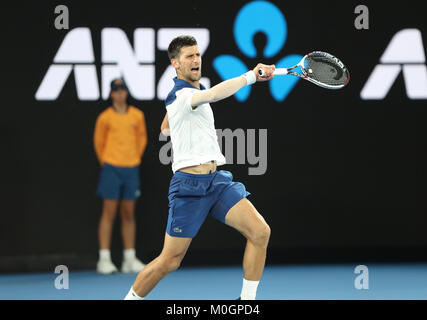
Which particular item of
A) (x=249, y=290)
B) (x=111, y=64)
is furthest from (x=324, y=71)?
(x=111, y=64)

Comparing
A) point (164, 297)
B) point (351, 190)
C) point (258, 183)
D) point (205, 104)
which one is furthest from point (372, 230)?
point (205, 104)

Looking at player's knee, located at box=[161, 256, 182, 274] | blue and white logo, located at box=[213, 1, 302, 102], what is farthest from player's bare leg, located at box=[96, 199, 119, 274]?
player's knee, located at box=[161, 256, 182, 274]

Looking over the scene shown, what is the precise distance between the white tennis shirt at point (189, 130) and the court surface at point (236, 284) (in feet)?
6.33

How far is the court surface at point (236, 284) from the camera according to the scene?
6.52 meters

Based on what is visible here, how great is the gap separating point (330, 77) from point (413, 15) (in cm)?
340

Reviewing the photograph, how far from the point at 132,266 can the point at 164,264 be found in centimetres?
309

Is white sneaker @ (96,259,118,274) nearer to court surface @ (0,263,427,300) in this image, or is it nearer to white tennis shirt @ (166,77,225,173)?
court surface @ (0,263,427,300)

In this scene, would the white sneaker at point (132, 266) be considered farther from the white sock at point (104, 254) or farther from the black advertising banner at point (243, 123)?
the black advertising banner at point (243, 123)

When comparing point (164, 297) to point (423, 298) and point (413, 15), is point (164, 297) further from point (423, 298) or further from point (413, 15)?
point (413, 15)

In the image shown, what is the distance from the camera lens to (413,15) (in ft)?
26.6

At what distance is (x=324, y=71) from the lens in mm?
5129

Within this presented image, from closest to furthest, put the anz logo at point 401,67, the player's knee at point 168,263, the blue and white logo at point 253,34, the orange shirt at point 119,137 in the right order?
the player's knee at point 168,263, the orange shirt at point 119,137, the blue and white logo at point 253,34, the anz logo at point 401,67

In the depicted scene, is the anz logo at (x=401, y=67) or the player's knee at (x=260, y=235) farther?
the anz logo at (x=401, y=67)

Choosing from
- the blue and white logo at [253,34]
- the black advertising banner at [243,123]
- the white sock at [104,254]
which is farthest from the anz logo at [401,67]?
the white sock at [104,254]
